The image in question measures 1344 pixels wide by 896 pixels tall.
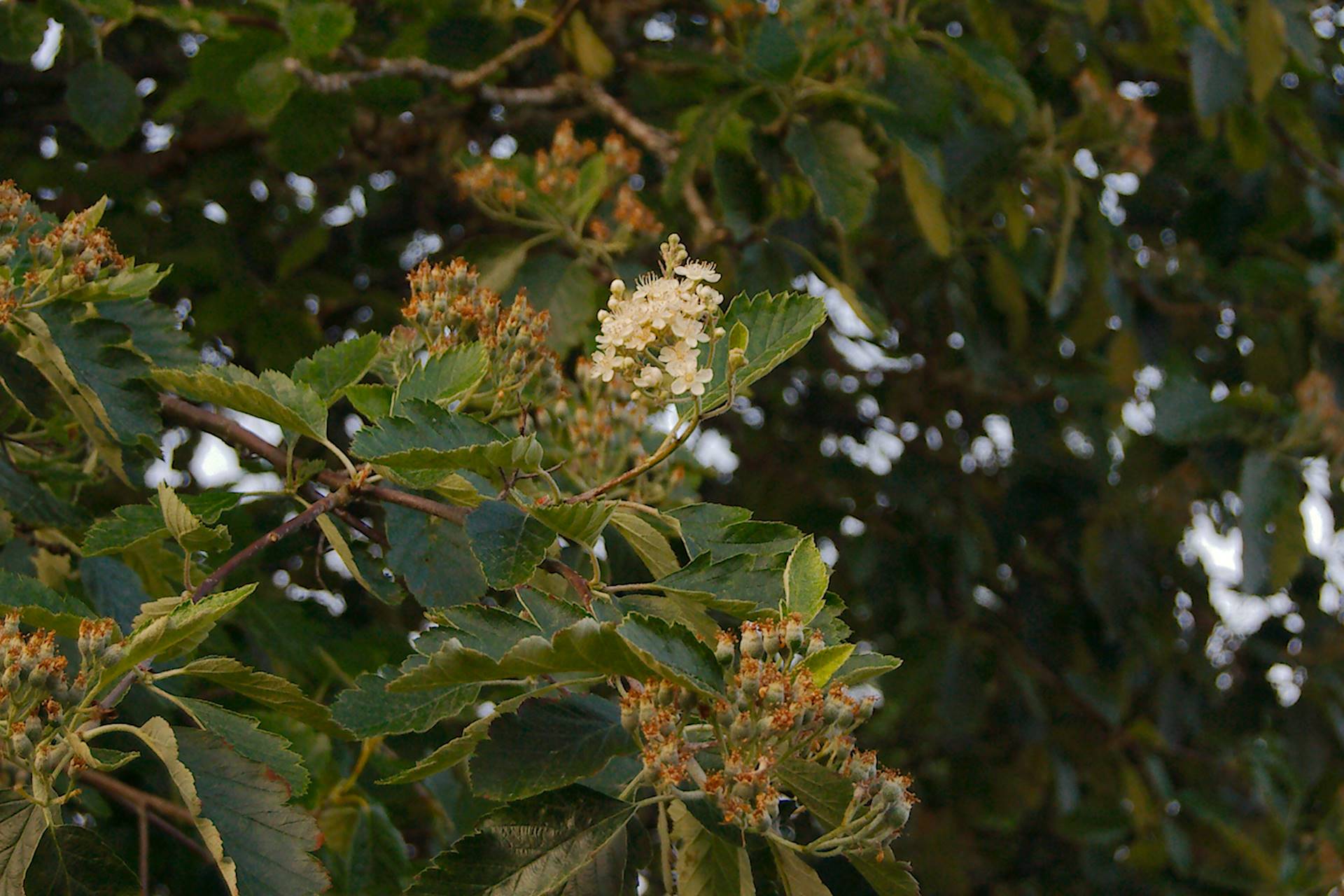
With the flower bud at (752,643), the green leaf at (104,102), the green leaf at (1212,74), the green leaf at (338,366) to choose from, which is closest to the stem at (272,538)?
the green leaf at (338,366)

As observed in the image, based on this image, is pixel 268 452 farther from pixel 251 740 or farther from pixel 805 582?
pixel 805 582

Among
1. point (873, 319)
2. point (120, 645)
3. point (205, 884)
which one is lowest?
point (205, 884)

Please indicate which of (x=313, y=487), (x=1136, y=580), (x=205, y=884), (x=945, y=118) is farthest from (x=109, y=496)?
(x=1136, y=580)

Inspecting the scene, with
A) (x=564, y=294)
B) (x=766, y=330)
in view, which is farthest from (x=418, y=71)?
(x=766, y=330)

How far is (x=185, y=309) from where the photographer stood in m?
3.01

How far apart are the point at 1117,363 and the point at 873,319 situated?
144cm

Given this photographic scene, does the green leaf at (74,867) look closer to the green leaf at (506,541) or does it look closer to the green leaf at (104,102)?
the green leaf at (506,541)

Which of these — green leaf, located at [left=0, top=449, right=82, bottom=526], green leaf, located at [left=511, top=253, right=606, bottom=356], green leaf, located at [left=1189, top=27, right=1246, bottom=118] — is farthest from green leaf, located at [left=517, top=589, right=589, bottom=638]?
green leaf, located at [left=1189, top=27, right=1246, bottom=118]

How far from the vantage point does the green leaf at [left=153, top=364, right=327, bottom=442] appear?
4.35ft

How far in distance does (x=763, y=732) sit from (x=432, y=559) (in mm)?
482

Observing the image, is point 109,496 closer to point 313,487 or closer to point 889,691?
point 313,487

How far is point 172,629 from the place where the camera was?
1100mm

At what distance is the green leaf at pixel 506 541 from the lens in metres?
1.20

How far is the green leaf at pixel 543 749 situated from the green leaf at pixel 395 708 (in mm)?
50
